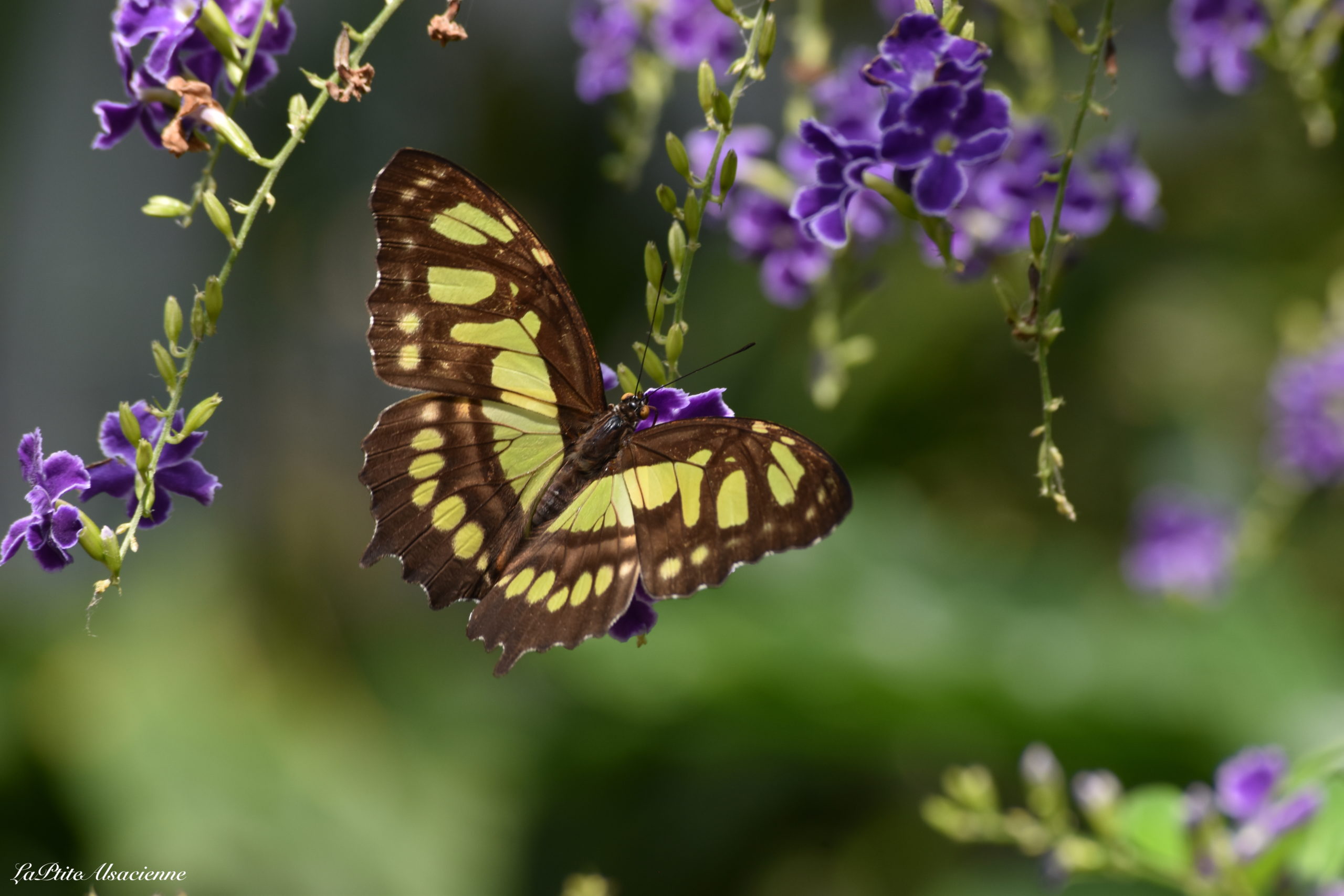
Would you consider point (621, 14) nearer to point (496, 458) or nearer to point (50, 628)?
point (496, 458)

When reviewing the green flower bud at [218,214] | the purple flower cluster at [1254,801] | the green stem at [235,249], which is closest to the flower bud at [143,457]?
the green stem at [235,249]

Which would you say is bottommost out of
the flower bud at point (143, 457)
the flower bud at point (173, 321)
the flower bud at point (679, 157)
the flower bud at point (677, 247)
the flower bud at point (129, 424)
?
the flower bud at point (143, 457)

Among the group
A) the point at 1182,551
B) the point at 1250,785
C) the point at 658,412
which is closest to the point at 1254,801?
the point at 1250,785

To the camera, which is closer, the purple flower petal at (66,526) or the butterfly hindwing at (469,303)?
the purple flower petal at (66,526)

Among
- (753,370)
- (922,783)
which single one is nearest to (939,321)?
(753,370)

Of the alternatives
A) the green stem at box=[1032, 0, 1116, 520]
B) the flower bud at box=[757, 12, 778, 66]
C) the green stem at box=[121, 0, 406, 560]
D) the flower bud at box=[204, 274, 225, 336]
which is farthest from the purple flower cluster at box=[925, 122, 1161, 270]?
the flower bud at box=[204, 274, 225, 336]

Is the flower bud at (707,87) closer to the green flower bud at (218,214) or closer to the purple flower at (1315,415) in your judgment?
the green flower bud at (218,214)

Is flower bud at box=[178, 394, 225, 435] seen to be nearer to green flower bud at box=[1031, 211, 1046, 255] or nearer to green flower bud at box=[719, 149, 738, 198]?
green flower bud at box=[719, 149, 738, 198]
